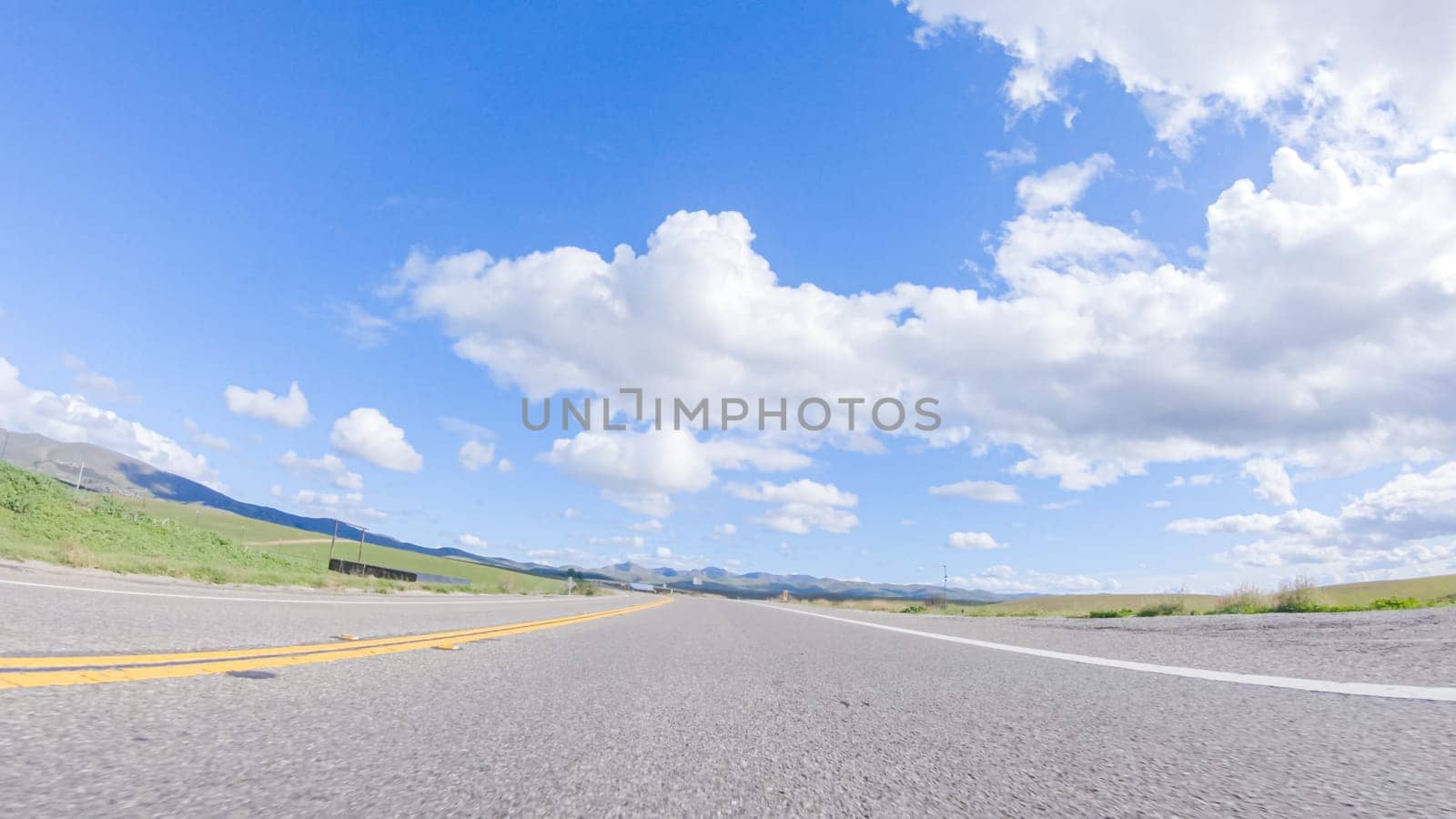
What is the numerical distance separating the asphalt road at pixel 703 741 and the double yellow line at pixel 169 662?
196mm

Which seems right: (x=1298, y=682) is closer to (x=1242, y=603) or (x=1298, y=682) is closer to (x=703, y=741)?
(x=703, y=741)

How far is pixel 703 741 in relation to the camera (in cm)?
250

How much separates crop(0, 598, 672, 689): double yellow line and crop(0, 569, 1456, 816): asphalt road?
196 mm

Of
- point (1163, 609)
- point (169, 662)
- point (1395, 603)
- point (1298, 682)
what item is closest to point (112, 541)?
point (169, 662)

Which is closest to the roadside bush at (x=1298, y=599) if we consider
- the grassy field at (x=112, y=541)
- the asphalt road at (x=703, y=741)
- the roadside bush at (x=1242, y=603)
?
the roadside bush at (x=1242, y=603)

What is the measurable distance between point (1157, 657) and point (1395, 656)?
1.37 meters

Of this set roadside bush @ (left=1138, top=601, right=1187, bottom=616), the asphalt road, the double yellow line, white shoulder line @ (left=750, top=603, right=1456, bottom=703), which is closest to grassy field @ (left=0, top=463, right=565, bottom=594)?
the asphalt road

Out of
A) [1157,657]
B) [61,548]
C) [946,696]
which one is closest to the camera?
[946,696]

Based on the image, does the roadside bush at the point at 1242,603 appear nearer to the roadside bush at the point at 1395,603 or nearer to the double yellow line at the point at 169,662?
the roadside bush at the point at 1395,603

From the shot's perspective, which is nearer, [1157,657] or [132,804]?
[132,804]

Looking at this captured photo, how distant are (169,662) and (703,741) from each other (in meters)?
2.81

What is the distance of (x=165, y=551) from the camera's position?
2130cm

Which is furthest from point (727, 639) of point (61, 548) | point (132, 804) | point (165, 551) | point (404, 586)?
point (404, 586)

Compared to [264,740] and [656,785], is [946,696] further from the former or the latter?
[264,740]
